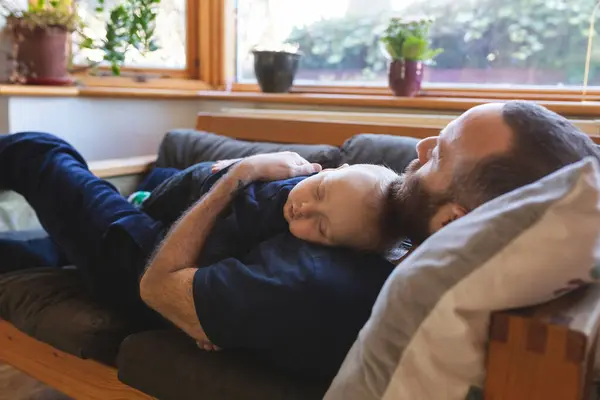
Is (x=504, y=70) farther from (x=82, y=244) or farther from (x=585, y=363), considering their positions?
(x=585, y=363)

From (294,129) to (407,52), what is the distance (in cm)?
49

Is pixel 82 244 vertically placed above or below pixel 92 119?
below

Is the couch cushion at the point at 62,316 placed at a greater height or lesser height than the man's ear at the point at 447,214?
lesser

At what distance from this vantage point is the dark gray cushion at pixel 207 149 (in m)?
1.87

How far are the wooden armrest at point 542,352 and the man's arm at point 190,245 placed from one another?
0.56 metres

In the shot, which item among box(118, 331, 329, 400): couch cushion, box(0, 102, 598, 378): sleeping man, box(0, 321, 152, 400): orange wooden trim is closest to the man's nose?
box(0, 102, 598, 378): sleeping man

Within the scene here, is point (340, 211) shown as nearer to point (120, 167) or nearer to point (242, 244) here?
point (242, 244)

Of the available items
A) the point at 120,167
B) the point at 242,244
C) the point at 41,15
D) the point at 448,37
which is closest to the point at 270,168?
the point at 242,244

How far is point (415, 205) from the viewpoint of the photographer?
1120mm

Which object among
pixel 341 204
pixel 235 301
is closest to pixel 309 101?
pixel 341 204

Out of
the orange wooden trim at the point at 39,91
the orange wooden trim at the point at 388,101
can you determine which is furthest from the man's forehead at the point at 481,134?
the orange wooden trim at the point at 39,91

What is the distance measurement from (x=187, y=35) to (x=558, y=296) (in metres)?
2.48

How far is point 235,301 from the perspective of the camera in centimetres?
104

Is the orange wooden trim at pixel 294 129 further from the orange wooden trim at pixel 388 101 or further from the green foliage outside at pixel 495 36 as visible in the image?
the green foliage outside at pixel 495 36
